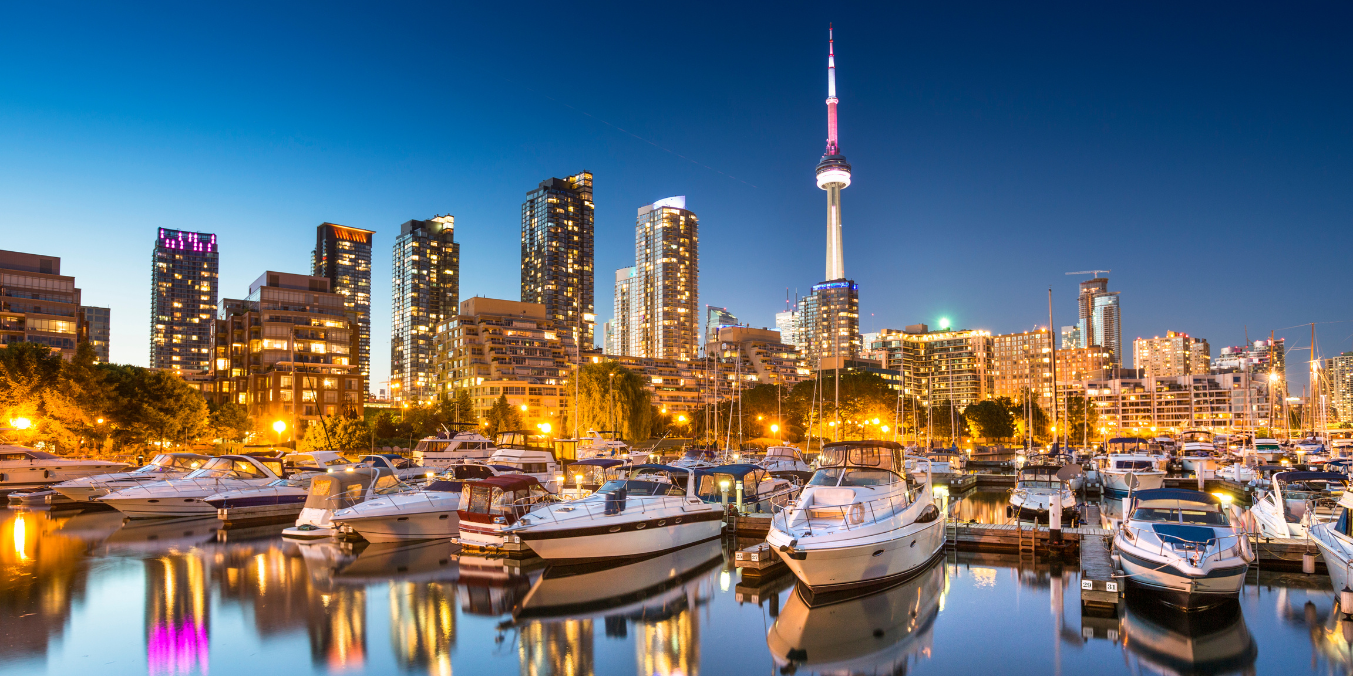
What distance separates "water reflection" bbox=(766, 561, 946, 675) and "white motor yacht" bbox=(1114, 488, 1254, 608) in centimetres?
448

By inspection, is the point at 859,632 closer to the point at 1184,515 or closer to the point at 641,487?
the point at 1184,515

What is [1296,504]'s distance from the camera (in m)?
28.2

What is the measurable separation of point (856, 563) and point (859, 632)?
8.08 ft

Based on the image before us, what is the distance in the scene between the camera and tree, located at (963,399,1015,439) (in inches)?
4481

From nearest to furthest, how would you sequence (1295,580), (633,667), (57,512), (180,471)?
(633,667) < (1295,580) < (57,512) < (180,471)

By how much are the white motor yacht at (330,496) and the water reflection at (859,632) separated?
16970 mm

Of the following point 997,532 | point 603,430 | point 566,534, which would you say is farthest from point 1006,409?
point 566,534

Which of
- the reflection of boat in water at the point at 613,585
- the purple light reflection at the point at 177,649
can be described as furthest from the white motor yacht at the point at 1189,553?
the purple light reflection at the point at 177,649

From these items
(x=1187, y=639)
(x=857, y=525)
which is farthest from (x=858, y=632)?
(x=1187, y=639)

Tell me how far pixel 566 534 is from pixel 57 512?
26.7 meters

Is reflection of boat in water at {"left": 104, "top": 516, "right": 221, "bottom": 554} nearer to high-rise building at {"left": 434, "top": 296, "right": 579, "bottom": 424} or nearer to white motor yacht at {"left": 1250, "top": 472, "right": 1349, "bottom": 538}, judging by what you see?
white motor yacht at {"left": 1250, "top": 472, "right": 1349, "bottom": 538}

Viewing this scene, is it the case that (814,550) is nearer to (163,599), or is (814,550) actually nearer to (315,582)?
(315,582)

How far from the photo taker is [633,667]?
1409 centimetres

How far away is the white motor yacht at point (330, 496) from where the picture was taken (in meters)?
27.6
